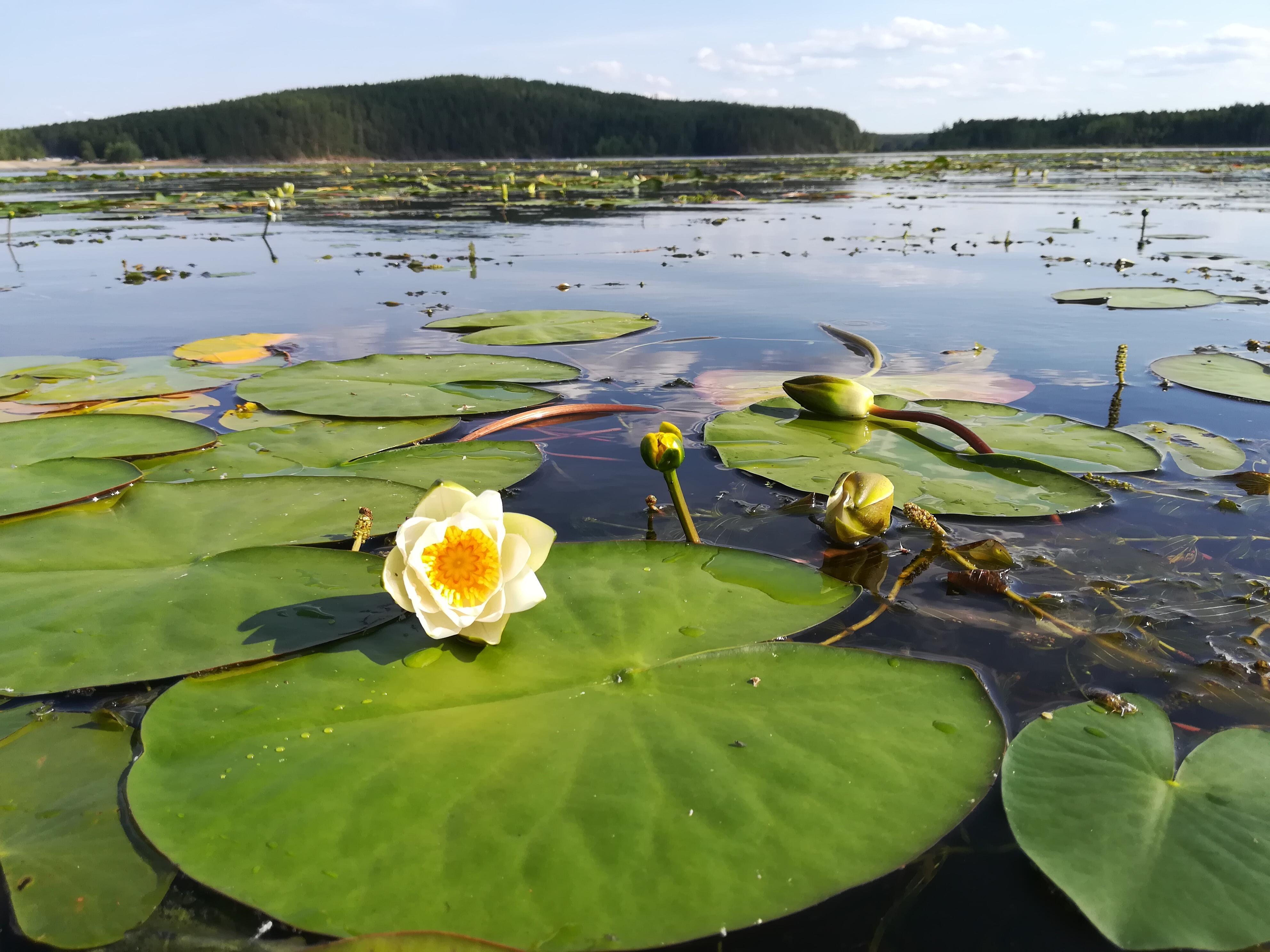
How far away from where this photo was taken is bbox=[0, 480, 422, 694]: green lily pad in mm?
1058

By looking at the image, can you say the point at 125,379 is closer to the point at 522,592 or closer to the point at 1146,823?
the point at 522,592

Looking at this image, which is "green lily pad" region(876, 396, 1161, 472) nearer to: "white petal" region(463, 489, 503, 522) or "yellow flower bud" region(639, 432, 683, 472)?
"yellow flower bud" region(639, 432, 683, 472)

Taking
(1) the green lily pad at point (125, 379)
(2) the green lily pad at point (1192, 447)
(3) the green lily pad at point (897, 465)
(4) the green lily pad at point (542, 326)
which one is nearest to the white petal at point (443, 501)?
(3) the green lily pad at point (897, 465)

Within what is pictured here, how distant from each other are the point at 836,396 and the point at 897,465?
→ 34 centimetres

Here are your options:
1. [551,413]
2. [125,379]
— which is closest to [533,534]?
[551,413]

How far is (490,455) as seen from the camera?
185 centimetres

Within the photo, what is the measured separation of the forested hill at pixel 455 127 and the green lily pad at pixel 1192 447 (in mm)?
57350

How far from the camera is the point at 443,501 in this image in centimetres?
99

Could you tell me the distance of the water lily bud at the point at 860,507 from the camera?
141 cm

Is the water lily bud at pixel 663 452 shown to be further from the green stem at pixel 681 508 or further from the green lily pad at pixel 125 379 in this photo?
the green lily pad at pixel 125 379

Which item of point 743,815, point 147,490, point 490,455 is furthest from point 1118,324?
point 147,490

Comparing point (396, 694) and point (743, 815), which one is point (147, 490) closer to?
point (396, 694)

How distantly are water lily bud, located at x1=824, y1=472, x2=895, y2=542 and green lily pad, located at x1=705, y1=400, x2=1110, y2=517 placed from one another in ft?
0.61

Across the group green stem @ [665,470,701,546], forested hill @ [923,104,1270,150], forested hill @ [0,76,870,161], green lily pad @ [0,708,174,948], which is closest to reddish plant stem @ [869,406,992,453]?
green stem @ [665,470,701,546]
